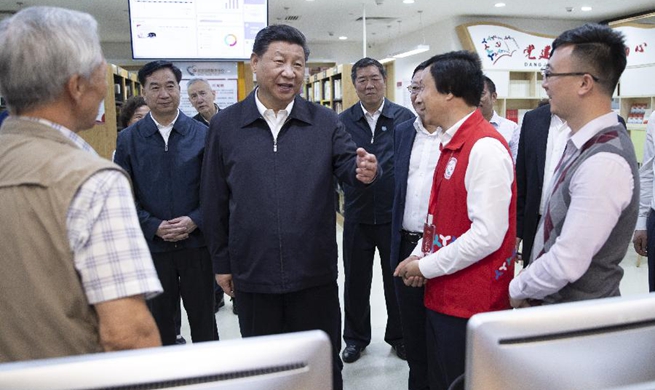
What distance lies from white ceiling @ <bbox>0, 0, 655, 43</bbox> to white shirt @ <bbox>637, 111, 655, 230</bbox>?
7492mm

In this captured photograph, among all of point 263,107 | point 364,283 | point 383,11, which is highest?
point 383,11

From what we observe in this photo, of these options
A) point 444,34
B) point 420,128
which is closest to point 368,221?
point 420,128

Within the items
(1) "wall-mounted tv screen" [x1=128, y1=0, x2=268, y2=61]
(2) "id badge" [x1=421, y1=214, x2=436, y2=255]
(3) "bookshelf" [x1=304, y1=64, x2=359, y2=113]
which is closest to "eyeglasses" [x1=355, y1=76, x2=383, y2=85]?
(1) "wall-mounted tv screen" [x1=128, y1=0, x2=268, y2=61]

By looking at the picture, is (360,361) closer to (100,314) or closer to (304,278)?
(304,278)

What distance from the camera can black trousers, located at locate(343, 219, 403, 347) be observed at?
3.12m

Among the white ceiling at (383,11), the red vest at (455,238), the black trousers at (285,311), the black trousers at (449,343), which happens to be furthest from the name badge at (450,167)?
the white ceiling at (383,11)

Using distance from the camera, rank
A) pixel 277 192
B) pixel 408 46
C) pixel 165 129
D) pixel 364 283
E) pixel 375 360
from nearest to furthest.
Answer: pixel 277 192 < pixel 165 129 < pixel 375 360 < pixel 364 283 < pixel 408 46

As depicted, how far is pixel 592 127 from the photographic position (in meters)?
1.39

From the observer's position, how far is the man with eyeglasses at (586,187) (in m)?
1.28

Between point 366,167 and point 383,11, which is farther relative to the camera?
point 383,11

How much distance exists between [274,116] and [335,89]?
6.03m

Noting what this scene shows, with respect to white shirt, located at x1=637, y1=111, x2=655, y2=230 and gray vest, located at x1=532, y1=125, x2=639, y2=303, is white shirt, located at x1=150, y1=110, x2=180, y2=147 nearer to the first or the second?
gray vest, located at x1=532, y1=125, x2=639, y2=303

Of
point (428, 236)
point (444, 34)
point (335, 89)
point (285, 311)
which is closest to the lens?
point (428, 236)

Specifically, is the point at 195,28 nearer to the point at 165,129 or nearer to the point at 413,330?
the point at 165,129
